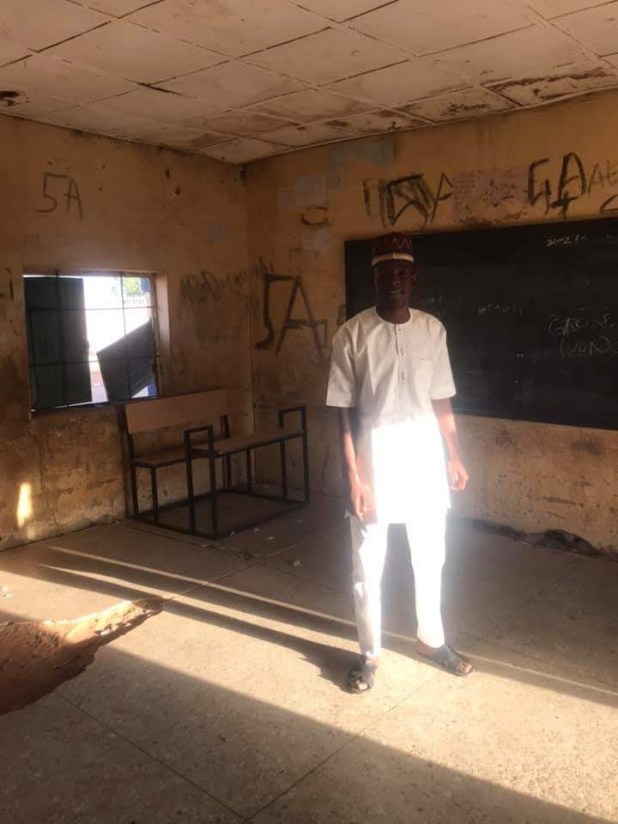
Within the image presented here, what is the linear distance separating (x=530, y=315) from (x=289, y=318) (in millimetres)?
2241

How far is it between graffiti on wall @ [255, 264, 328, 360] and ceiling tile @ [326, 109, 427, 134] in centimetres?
137

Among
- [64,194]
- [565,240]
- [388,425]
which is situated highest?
[64,194]

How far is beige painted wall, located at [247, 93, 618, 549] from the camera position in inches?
179

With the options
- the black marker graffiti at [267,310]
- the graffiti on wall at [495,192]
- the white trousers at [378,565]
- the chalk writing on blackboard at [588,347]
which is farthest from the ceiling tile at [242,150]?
the white trousers at [378,565]

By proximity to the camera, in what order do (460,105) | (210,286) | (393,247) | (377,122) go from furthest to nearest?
(210,286), (377,122), (460,105), (393,247)

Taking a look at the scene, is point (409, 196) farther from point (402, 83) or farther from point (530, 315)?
point (530, 315)

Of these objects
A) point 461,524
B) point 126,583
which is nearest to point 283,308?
point 461,524

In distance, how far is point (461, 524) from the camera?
5270 mm

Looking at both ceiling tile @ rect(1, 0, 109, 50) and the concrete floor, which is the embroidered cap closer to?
ceiling tile @ rect(1, 0, 109, 50)

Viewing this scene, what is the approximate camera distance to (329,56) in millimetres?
3748

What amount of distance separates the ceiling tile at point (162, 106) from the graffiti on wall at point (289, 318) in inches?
64.7

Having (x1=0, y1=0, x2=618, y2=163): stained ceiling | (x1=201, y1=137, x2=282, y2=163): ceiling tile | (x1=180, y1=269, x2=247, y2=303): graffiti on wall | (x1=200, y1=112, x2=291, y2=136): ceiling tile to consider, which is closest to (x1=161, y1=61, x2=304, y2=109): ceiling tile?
(x1=0, y1=0, x2=618, y2=163): stained ceiling

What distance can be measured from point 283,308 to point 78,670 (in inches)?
147

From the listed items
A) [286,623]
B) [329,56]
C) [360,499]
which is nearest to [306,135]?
[329,56]
